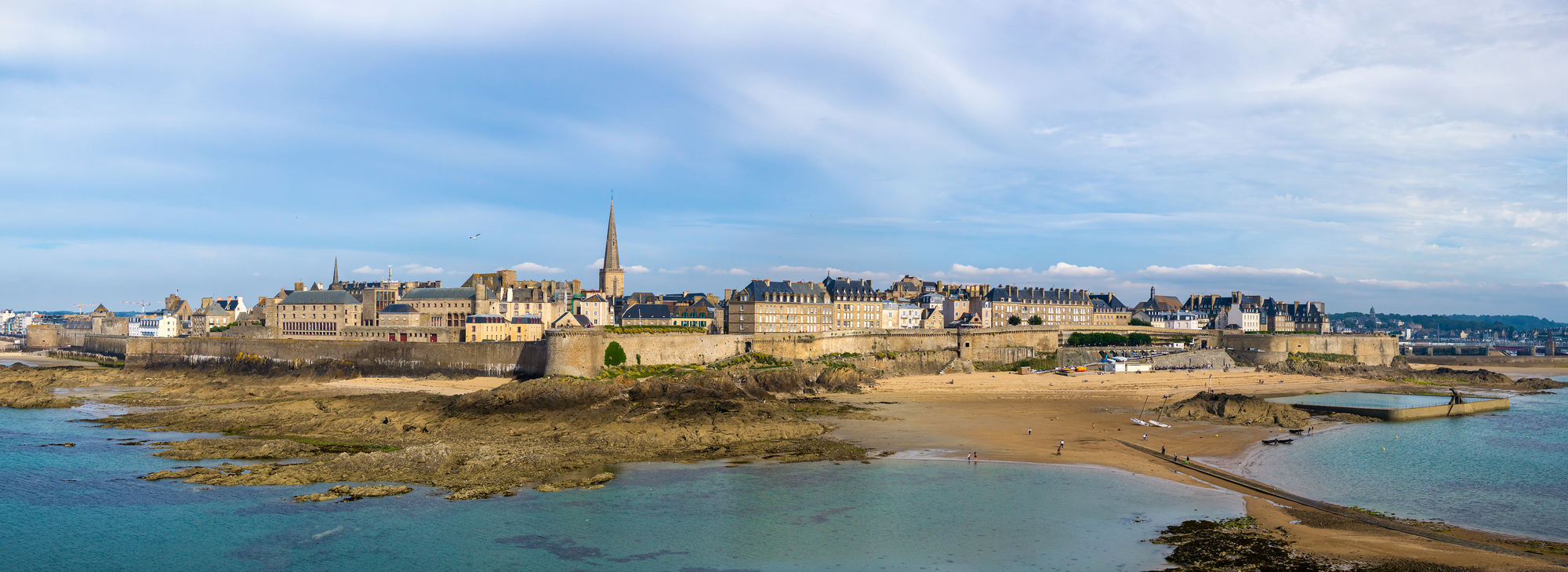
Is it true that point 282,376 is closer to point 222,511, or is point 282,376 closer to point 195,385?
point 195,385

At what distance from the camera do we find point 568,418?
34219 mm

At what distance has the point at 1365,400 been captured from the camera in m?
45.9

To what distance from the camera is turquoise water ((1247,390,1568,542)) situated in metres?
21.0

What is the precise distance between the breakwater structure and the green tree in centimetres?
3363

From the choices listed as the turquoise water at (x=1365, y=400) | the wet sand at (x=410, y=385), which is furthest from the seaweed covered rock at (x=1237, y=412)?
the wet sand at (x=410, y=385)

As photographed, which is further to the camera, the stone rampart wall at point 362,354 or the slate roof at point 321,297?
the slate roof at point 321,297

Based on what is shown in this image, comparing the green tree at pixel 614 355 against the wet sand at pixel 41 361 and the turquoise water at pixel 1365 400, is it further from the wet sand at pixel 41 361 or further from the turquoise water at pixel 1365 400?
the wet sand at pixel 41 361

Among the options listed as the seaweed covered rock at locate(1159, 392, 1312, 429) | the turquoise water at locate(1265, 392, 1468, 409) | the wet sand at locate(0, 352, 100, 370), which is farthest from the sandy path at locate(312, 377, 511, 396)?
the turquoise water at locate(1265, 392, 1468, 409)

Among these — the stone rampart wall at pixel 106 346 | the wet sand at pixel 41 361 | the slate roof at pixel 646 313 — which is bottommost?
the wet sand at pixel 41 361

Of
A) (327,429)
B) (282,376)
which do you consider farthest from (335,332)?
(327,429)

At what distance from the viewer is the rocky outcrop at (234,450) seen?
2762 centimetres

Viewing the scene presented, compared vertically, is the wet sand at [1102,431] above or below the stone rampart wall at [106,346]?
below

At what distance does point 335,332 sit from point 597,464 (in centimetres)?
5625

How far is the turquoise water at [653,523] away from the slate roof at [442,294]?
158ft
